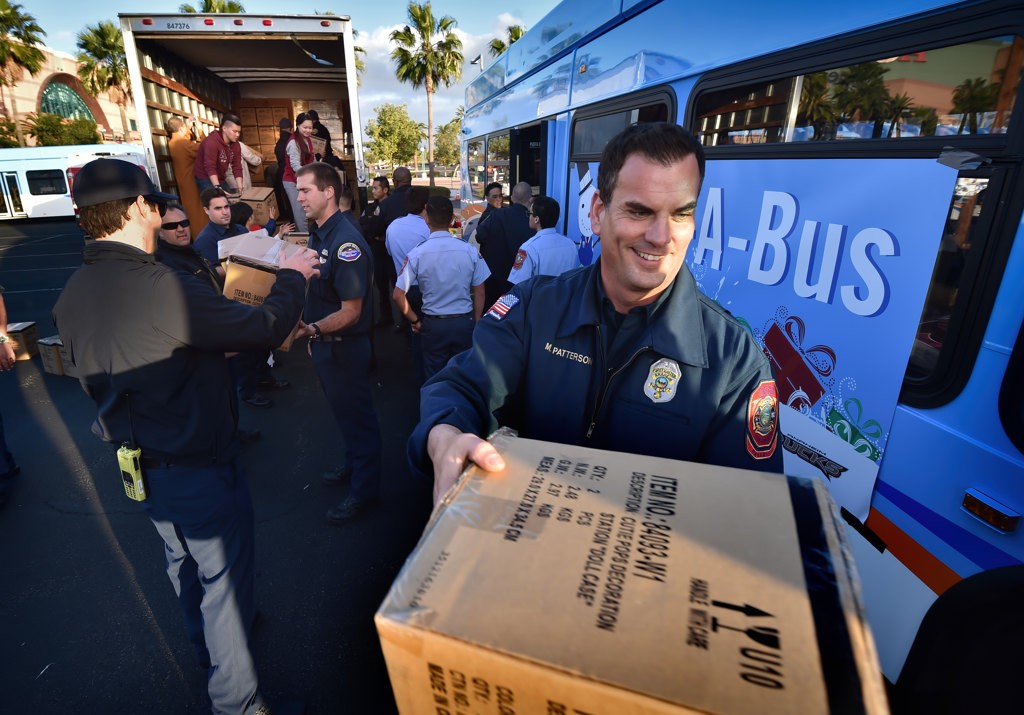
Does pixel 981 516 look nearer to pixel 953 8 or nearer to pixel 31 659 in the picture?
pixel 953 8

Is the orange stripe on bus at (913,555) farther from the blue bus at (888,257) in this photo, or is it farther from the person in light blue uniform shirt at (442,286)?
the person in light blue uniform shirt at (442,286)

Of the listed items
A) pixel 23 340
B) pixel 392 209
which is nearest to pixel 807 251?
pixel 392 209

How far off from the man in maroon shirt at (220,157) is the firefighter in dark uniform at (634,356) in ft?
23.4

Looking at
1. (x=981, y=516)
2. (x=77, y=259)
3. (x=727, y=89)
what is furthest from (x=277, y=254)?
(x=77, y=259)

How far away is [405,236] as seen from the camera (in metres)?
5.68

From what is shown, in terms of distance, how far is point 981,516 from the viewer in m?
1.57

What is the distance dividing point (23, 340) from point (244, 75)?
5.89 metres

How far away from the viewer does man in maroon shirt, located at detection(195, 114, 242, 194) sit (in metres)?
7.02

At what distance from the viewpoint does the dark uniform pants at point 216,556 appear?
6.97ft

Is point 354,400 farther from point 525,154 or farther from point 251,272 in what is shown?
point 525,154

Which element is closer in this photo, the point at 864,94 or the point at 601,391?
the point at 601,391

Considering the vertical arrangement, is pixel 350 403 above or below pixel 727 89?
below

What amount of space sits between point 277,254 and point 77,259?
52.2 feet

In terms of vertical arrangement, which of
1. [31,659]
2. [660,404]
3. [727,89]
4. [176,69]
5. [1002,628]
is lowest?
[31,659]
